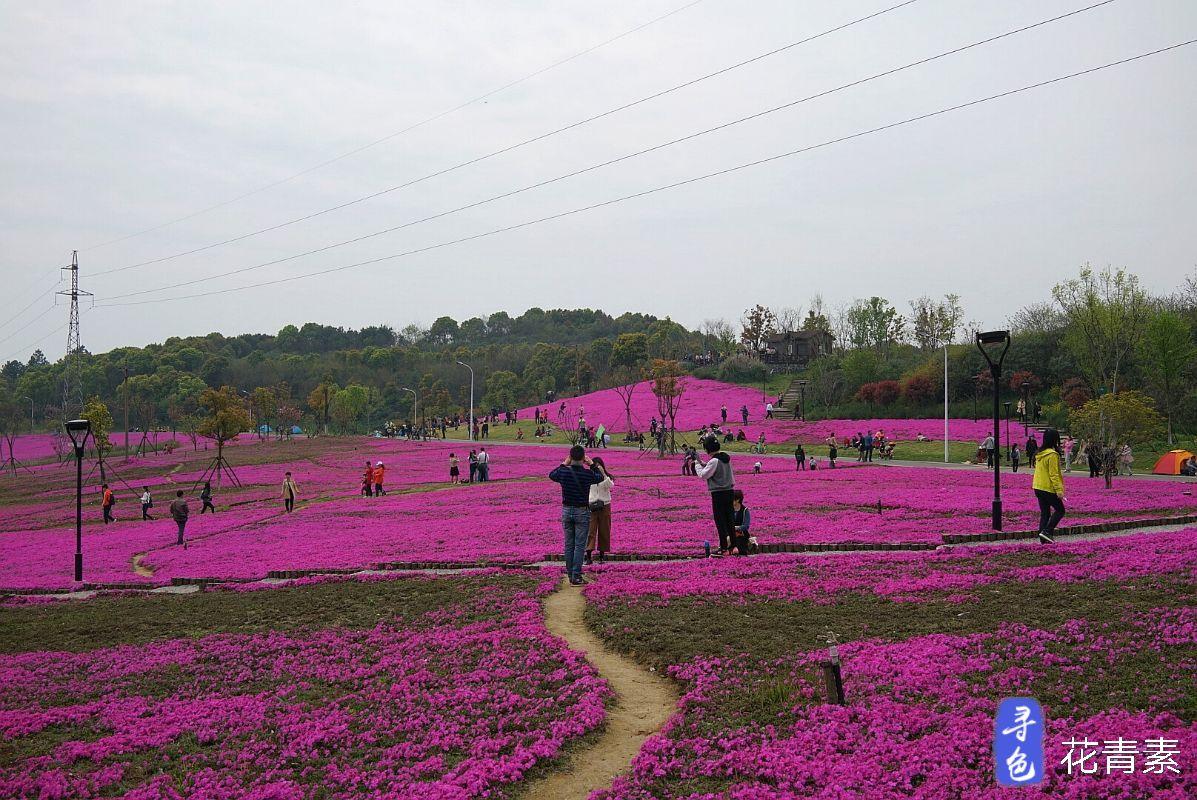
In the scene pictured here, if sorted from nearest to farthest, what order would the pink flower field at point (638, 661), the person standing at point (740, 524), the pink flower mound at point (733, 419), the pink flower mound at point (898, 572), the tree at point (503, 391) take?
the pink flower field at point (638, 661)
the pink flower mound at point (898, 572)
the person standing at point (740, 524)
the pink flower mound at point (733, 419)
the tree at point (503, 391)

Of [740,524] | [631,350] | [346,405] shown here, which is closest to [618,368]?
[631,350]

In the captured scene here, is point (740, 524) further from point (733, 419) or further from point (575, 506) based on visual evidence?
point (733, 419)

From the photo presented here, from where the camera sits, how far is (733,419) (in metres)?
76.4

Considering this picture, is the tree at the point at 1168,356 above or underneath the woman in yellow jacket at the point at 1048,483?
above

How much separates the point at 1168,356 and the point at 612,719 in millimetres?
57893

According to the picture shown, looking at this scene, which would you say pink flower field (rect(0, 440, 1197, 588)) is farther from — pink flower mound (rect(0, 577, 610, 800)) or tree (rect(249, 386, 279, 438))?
tree (rect(249, 386, 279, 438))

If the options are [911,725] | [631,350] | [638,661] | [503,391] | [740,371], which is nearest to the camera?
[911,725]

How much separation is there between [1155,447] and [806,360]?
63.0 meters

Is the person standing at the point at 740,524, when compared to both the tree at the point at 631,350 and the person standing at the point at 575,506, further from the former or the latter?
the tree at the point at 631,350

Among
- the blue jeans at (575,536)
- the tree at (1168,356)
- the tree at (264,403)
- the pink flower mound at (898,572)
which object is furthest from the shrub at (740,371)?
the blue jeans at (575,536)

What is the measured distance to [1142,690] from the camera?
25.7 feet

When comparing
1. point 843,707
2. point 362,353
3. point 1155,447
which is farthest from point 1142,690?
point 362,353

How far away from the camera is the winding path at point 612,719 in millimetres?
7582

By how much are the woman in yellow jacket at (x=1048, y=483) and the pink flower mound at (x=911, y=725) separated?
20.9 ft
